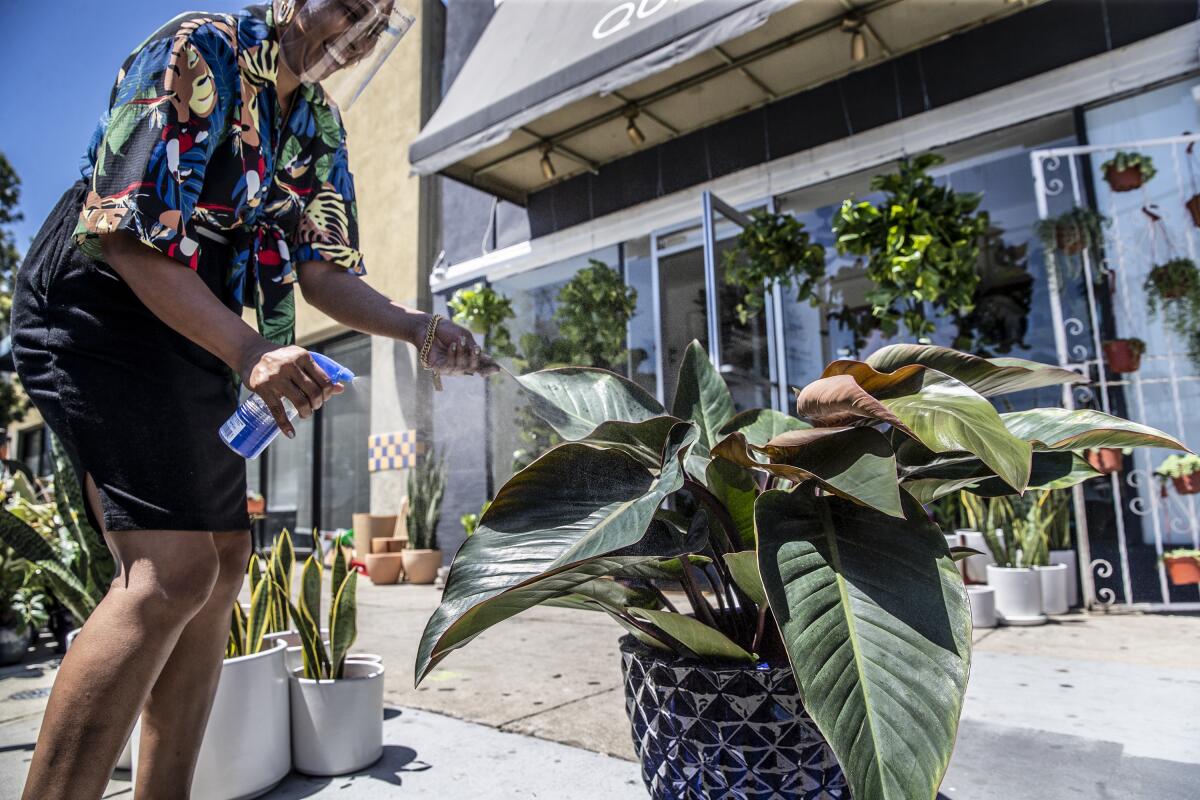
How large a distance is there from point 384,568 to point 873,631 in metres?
6.38

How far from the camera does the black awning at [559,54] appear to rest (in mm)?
3947

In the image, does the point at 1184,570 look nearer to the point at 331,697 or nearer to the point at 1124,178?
the point at 1124,178

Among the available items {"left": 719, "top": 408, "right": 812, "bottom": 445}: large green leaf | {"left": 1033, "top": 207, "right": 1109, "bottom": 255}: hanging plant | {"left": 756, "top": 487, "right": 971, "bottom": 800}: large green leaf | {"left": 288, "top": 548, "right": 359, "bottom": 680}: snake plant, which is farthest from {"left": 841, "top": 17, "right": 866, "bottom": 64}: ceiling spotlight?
{"left": 756, "top": 487, "right": 971, "bottom": 800}: large green leaf

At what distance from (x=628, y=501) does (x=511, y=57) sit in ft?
17.1

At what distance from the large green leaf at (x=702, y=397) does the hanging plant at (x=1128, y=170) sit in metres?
3.80

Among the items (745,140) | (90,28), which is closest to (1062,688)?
(90,28)

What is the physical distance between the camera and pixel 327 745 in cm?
175

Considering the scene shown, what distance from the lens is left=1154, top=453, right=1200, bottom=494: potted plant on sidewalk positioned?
11.8ft

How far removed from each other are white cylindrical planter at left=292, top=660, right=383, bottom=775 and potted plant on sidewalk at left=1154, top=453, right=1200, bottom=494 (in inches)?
150

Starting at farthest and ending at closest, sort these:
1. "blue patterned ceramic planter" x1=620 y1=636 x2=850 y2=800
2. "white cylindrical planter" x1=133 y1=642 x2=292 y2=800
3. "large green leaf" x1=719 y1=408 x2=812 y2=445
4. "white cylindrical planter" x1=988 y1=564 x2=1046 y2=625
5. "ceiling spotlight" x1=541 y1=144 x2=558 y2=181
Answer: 1. "ceiling spotlight" x1=541 y1=144 x2=558 y2=181
2. "white cylindrical planter" x1=988 y1=564 x2=1046 y2=625
3. "white cylindrical planter" x1=133 y1=642 x2=292 y2=800
4. "large green leaf" x1=719 y1=408 x2=812 y2=445
5. "blue patterned ceramic planter" x1=620 y1=636 x2=850 y2=800

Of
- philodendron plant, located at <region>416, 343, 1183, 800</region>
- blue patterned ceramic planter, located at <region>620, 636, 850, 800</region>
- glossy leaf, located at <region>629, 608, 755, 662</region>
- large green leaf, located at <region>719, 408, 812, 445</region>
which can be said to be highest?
large green leaf, located at <region>719, 408, 812, 445</region>

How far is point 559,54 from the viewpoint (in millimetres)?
4840

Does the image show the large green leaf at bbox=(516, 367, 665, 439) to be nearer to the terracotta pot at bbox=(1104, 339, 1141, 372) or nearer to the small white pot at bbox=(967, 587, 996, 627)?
the small white pot at bbox=(967, 587, 996, 627)

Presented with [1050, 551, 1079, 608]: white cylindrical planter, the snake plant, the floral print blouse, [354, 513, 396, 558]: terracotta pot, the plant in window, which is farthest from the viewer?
[354, 513, 396, 558]: terracotta pot
